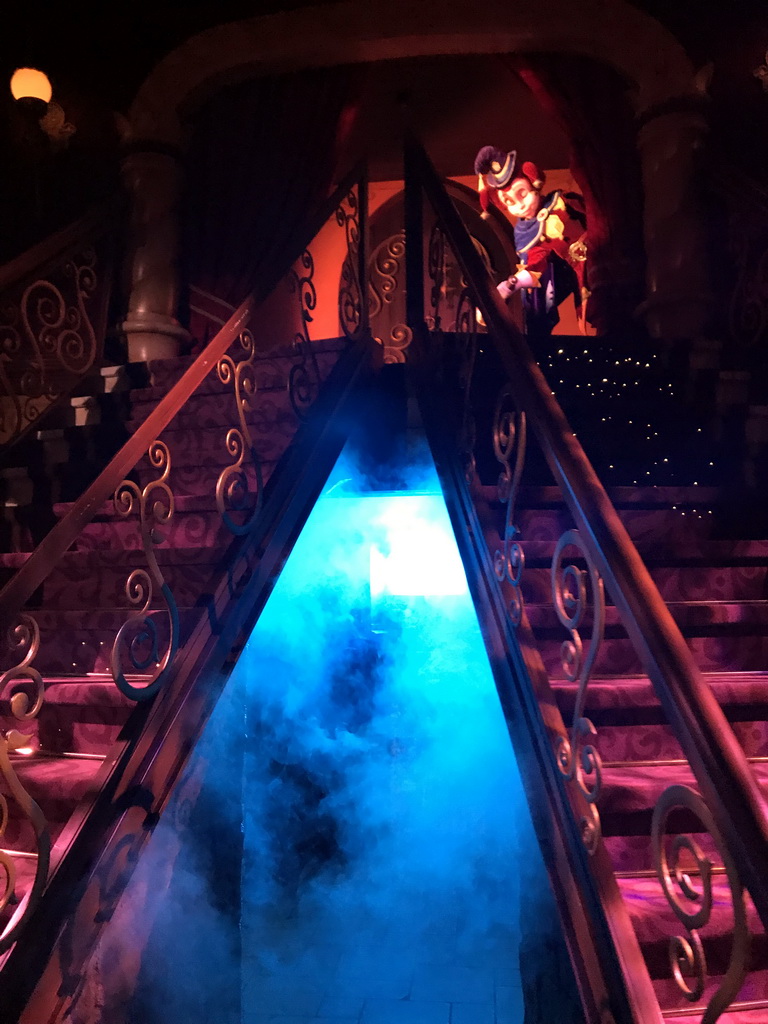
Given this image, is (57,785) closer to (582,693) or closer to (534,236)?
(582,693)

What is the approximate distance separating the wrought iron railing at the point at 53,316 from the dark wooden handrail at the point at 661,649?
7.98 ft

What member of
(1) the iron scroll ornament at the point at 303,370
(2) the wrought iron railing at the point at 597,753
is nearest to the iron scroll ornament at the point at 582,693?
(2) the wrought iron railing at the point at 597,753

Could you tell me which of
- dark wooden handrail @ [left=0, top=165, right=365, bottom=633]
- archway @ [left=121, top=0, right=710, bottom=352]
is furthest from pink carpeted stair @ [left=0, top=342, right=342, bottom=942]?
archway @ [left=121, top=0, right=710, bottom=352]

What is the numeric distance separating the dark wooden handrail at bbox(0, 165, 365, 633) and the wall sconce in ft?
11.8

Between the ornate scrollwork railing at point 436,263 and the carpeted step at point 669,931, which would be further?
the ornate scrollwork railing at point 436,263

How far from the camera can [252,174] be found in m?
5.97

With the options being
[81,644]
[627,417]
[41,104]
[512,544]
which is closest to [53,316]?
[41,104]

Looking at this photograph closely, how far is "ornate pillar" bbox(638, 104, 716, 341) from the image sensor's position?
5156 mm

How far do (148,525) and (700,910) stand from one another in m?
1.63

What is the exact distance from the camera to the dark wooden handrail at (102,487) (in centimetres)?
166

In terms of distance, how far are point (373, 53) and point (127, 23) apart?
1.92 metres

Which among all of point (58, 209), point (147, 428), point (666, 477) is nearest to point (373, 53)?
point (58, 209)

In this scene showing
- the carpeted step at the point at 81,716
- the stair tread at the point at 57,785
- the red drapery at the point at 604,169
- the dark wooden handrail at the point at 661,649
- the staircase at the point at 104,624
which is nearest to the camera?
the dark wooden handrail at the point at 661,649

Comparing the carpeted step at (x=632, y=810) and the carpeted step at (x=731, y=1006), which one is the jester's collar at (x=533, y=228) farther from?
the carpeted step at (x=731, y=1006)
